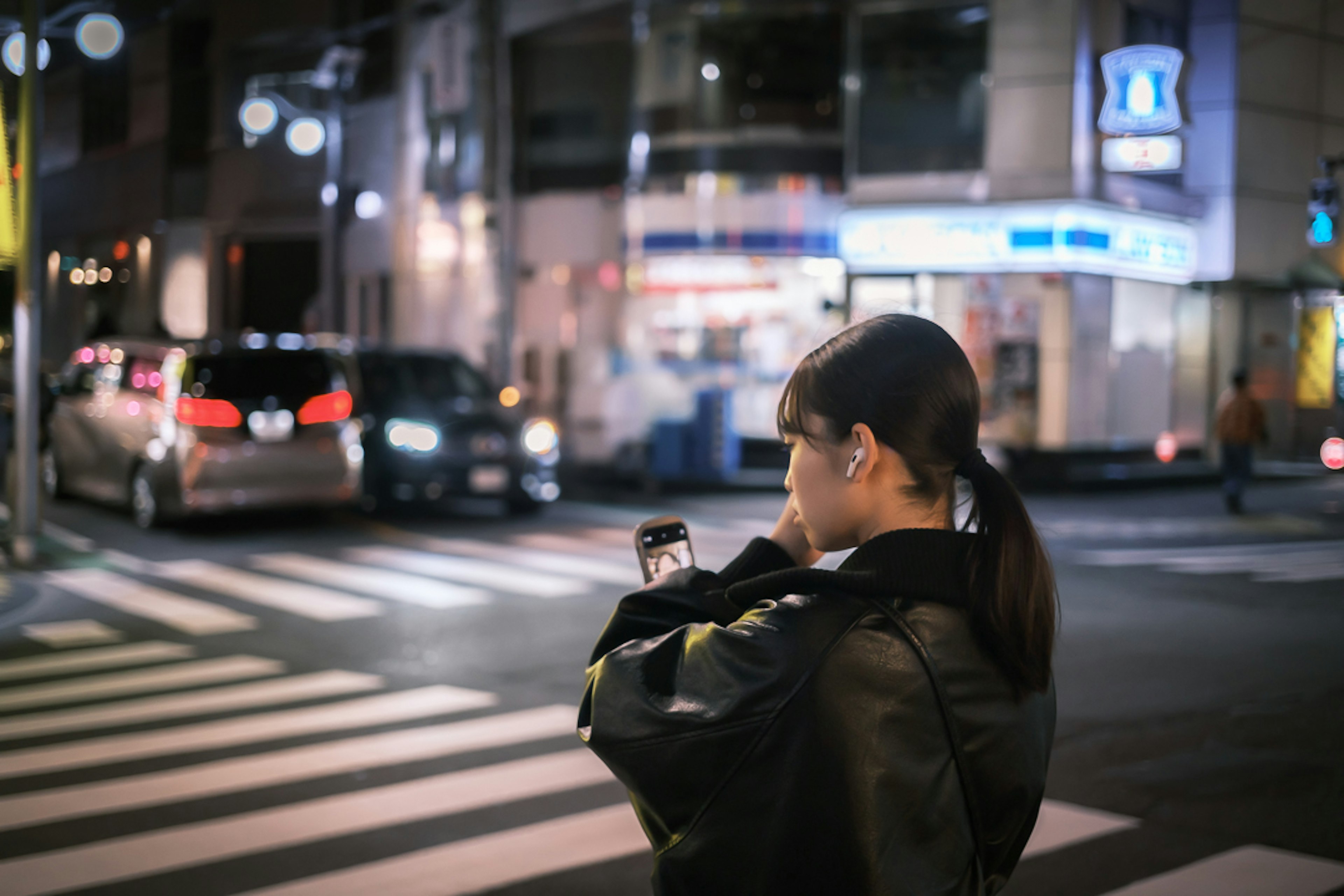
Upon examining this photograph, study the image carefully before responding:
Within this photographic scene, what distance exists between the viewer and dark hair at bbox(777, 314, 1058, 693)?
1736 mm

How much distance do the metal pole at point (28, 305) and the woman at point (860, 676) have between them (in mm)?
11462

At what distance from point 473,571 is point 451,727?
17.3 ft

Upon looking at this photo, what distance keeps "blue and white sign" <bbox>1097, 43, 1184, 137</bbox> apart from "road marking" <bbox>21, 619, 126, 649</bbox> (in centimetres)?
1770

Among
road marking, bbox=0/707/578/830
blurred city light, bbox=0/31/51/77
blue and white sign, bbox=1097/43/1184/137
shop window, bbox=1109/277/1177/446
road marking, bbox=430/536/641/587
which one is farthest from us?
shop window, bbox=1109/277/1177/446

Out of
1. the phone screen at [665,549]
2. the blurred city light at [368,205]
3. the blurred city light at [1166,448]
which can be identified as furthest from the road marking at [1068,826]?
the blurred city light at [368,205]

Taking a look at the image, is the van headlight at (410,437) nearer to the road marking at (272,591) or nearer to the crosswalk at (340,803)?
the road marking at (272,591)

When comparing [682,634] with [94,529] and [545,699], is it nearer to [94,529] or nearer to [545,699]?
[545,699]

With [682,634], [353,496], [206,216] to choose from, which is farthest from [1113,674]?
[206,216]

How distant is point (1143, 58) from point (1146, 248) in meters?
3.30

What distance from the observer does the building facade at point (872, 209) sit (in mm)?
22281

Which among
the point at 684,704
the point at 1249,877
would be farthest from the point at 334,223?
the point at 684,704

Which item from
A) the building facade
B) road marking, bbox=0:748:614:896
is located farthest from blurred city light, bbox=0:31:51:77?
road marking, bbox=0:748:614:896

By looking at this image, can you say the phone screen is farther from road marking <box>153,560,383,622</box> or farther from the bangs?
road marking <box>153,560,383,622</box>

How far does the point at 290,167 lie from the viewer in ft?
106
